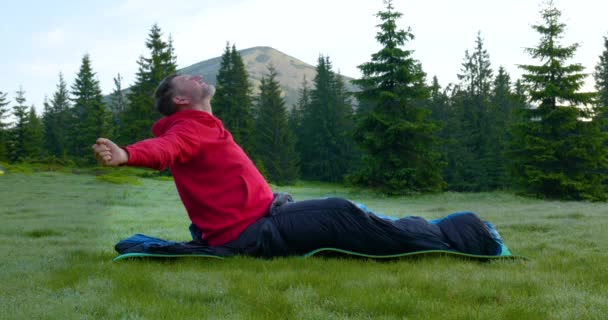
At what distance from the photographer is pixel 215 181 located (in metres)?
3.95

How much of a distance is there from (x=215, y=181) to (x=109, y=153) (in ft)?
3.69

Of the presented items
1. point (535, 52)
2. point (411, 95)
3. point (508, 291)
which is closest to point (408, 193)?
point (411, 95)

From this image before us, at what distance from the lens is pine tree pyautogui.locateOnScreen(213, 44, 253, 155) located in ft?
147

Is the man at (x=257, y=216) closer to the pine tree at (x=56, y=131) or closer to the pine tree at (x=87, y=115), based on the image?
the pine tree at (x=87, y=115)

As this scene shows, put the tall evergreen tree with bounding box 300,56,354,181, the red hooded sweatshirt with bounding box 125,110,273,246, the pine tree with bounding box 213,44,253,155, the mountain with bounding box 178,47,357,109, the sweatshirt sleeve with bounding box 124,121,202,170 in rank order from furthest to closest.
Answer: the mountain with bounding box 178,47,357,109 → the tall evergreen tree with bounding box 300,56,354,181 → the pine tree with bounding box 213,44,253,155 → the red hooded sweatshirt with bounding box 125,110,273,246 → the sweatshirt sleeve with bounding box 124,121,202,170

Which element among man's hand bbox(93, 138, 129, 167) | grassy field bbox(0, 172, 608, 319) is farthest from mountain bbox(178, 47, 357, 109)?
man's hand bbox(93, 138, 129, 167)

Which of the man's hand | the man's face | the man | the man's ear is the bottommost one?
the man

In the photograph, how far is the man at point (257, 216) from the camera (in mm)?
3920

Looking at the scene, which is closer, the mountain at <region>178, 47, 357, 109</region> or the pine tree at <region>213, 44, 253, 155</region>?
the pine tree at <region>213, 44, 253, 155</region>

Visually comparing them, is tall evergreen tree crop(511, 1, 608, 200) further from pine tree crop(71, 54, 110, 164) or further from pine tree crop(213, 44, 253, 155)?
pine tree crop(71, 54, 110, 164)

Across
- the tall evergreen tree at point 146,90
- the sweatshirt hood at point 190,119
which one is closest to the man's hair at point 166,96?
the sweatshirt hood at point 190,119

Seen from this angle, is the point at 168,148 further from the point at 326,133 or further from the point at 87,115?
the point at 326,133

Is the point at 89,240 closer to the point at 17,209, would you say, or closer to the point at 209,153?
the point at 209,153

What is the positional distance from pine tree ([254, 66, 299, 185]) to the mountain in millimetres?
103860
